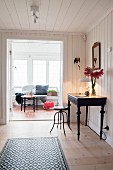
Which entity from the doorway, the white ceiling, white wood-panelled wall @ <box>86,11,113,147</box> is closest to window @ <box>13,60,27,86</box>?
the doorway

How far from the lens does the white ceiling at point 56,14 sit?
2932 millimetres

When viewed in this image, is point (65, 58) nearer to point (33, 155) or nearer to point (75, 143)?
point (75, 143)

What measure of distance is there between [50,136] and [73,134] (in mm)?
486

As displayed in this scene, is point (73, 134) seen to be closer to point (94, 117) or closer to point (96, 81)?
point (94, 117)

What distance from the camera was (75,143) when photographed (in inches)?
129

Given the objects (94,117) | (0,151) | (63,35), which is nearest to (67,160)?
(0,151)

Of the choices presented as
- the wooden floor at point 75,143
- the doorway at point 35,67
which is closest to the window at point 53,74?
the doorway at point 35,67

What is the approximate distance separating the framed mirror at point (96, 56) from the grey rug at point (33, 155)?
1.71 m

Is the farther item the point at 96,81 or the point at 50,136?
the point at 96,81

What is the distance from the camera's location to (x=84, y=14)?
343 centimetres

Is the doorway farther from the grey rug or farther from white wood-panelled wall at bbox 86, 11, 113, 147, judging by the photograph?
the grey rug

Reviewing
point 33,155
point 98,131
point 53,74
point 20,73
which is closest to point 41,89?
point 53,74

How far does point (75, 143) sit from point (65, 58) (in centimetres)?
226

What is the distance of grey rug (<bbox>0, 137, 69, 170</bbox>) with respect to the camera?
241 centimetres
